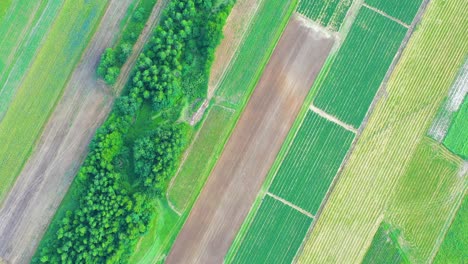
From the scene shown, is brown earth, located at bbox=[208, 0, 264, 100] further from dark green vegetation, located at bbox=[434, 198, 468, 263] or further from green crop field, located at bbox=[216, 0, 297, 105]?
dark green vegetation, located at bbox=[434, 198, 468, 263]

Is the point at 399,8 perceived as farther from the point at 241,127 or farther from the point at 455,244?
the point at 455,244

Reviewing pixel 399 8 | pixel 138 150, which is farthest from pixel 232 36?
pixel 399 8

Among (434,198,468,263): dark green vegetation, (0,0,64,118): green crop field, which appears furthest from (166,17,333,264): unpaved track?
(0,0,64,118): green crop field

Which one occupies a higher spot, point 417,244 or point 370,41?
point 370,41

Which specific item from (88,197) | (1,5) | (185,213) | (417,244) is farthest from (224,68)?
(417,244)

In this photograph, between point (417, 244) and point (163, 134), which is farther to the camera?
point (417, 244)

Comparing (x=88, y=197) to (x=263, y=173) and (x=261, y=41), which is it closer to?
(x=263, y=173)

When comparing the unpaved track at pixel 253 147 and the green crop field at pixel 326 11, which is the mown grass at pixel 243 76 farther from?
the green crop field at pixel 326 11
